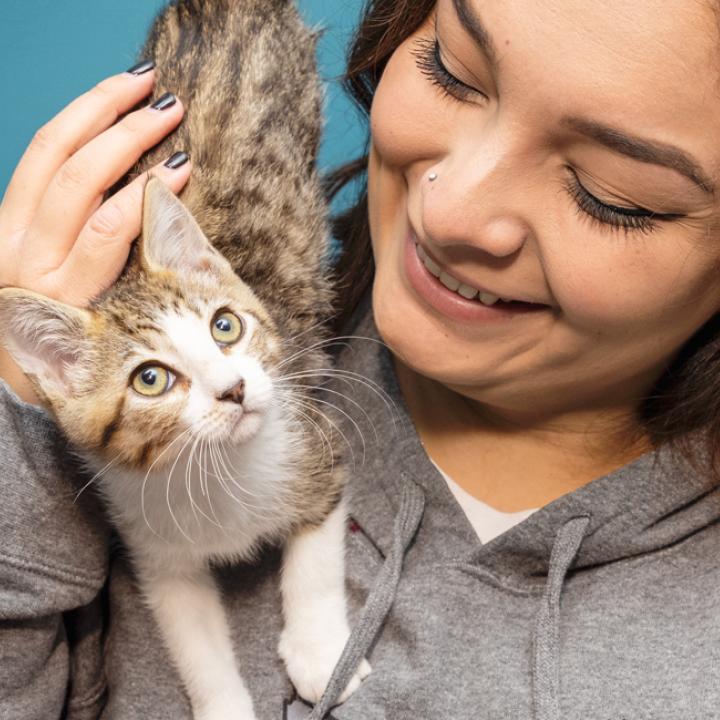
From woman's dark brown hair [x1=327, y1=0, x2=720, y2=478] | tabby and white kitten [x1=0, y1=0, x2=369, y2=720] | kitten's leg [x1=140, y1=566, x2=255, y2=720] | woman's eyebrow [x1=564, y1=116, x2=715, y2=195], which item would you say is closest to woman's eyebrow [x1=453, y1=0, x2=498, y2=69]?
woman's eyebrow [x1=564, y1=116, x2=715, y2=195]

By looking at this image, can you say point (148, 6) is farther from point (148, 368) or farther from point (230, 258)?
point (148, 368)

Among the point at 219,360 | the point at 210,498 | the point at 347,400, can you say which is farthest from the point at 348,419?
the point at 219,360

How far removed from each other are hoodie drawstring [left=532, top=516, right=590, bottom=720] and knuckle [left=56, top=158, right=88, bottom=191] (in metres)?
0.89

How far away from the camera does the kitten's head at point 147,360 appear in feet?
3.82

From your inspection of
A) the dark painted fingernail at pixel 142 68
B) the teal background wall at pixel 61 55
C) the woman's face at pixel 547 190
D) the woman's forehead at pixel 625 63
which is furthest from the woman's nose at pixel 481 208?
the teal background wall at pixel 61 55

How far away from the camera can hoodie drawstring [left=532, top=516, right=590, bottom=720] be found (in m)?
1.17

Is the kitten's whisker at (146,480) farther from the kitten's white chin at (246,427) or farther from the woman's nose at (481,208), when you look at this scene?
the woman's nose at (481,208)

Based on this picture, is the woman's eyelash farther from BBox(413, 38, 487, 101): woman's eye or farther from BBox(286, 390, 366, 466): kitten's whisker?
BBox(286, 390, 366, 466): kitten's whisker

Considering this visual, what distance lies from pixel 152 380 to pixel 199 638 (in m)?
0.44

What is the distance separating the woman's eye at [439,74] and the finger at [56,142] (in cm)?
53

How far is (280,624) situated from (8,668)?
0.41 meters

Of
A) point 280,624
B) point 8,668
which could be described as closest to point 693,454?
point 280,624

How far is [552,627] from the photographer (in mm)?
1228

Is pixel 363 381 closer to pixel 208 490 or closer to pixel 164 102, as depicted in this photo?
pixel 208 490
